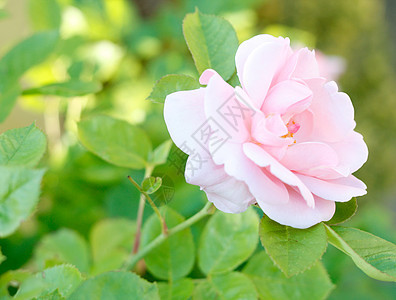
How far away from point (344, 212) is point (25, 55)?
0.45 m

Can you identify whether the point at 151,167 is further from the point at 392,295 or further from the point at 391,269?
the point at 392,295

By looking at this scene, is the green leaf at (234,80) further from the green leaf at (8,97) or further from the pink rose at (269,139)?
the green leaf at (8,97)

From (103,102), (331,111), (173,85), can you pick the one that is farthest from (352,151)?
(103,102)

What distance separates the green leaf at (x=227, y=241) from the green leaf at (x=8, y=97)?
0.86ft

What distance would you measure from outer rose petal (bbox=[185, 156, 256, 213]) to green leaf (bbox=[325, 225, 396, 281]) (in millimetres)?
80

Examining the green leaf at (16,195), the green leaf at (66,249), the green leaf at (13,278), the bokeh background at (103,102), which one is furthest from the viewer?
the bokeh background at (103,102)

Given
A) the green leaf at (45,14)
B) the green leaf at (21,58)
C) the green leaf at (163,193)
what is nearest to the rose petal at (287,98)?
the green leaf at (163,193)

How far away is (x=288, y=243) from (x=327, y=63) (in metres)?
0.94

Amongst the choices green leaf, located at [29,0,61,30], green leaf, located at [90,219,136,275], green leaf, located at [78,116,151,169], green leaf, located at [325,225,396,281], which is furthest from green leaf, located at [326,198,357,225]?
green leaf, located at [29,0,61,30]

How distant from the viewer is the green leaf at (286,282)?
434 mm

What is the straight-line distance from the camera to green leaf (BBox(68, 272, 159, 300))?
29 cm

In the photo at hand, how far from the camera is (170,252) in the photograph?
0.45m

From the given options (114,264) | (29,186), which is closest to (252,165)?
(29,186)

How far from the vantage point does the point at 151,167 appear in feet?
1.60
